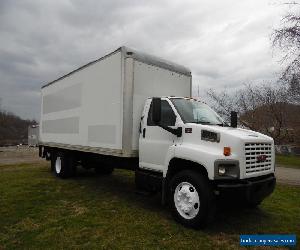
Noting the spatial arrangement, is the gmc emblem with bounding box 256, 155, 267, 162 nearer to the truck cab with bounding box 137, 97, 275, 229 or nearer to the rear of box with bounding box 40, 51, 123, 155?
the truck cab with bounding box 137, 97, 275, 229

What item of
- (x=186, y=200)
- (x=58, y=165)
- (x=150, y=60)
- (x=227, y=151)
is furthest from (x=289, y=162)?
(x=227, y=151)

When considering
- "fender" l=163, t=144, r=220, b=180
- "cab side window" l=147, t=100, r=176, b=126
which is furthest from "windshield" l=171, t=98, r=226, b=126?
"fender" l=163, t=144, r=220, b=180

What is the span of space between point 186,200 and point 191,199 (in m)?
0.16

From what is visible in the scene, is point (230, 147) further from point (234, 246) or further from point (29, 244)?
point (29, 244)

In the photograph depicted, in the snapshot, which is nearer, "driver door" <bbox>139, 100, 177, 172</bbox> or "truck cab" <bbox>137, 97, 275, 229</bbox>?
"truck cab" <bbox>137, 97, 275, 229</bbox>

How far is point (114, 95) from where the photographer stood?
875 centimetres

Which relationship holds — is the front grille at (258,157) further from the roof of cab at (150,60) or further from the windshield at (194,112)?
the roof of cab at (150,60)

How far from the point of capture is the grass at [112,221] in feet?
19.8

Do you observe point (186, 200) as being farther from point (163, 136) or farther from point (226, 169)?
point (163, 136)

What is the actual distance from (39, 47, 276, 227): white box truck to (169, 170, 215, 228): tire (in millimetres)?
18

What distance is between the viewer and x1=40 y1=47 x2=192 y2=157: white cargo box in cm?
834

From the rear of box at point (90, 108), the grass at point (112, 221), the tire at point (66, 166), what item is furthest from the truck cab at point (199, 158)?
the tire at point (66, 166)

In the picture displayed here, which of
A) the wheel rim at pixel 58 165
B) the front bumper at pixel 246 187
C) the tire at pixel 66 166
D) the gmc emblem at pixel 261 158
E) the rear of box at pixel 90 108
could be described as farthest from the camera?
the wheel rim at pixel 58 165

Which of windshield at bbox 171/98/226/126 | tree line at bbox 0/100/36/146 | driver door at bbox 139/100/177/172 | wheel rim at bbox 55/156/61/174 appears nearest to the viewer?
windshield at bbox 171/98/226/126
